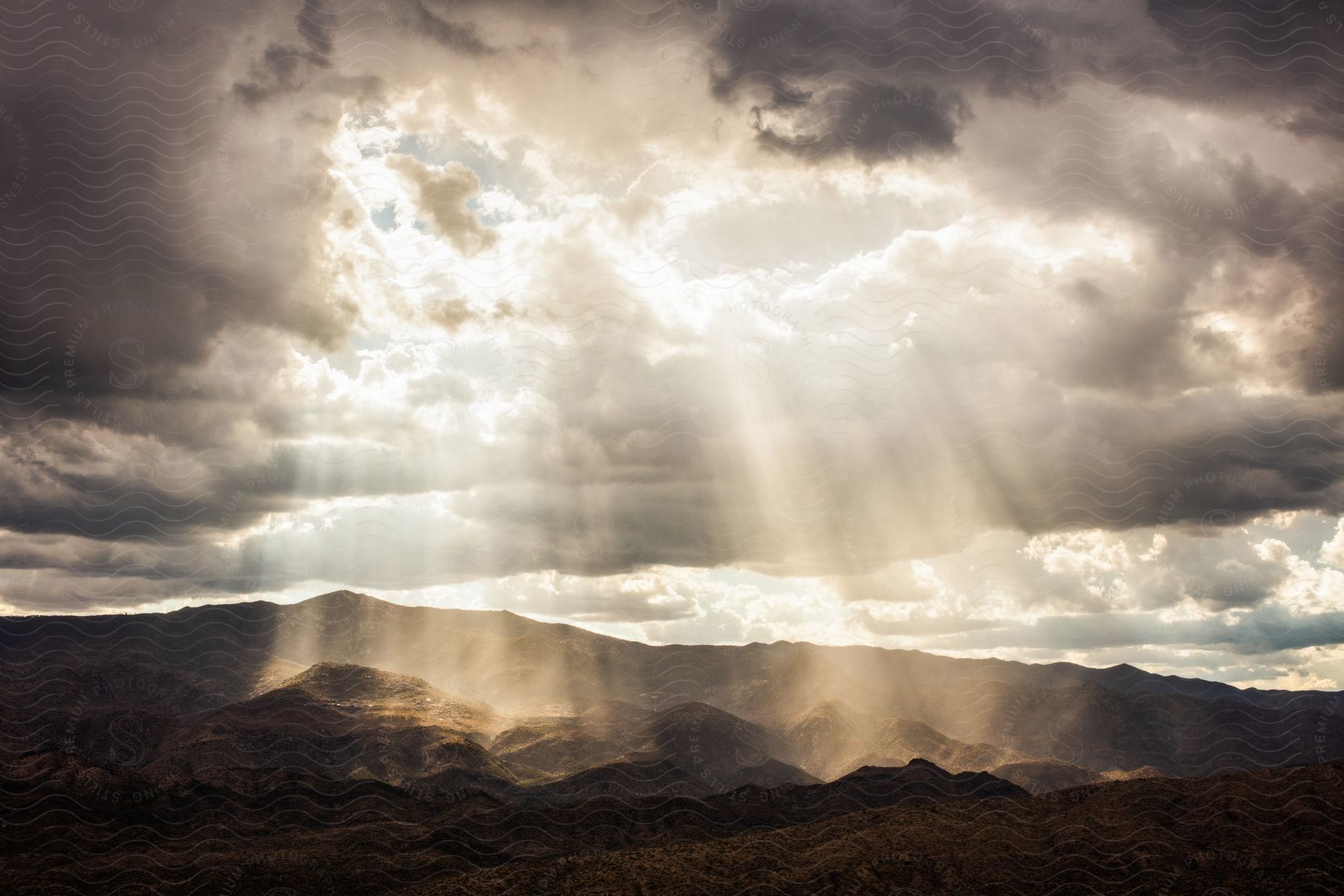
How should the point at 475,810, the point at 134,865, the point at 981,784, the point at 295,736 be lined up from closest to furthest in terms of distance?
the point at 134,865, the point at 475,810, the point at 981,784, the point at 295,736

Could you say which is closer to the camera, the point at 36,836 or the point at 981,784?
the point at 36,836

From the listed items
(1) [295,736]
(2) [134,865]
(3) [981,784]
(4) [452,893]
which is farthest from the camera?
(1) [295,736]

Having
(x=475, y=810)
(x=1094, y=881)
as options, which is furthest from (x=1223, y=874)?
(x=475, y=810)

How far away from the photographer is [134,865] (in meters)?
70.2

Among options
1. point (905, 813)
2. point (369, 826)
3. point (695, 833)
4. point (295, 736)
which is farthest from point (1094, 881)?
point (295, 736)

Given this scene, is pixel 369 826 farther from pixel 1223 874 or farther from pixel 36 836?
pixel 1223 874

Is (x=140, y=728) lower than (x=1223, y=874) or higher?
higher

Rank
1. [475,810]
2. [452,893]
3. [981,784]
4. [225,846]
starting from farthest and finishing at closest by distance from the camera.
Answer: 1. [981,784]
2. [475,810]
3. [225,846]
4. [452,893]

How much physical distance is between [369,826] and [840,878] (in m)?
45.5

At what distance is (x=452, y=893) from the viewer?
60.0 metres

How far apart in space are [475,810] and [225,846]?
81.2 feet

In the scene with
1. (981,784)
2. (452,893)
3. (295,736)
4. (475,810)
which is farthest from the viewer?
(295,736)

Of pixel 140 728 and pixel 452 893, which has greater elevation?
pixel 140 728

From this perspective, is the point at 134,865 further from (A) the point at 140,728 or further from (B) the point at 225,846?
(A) the point at 140,728
